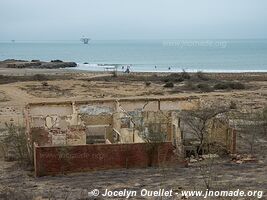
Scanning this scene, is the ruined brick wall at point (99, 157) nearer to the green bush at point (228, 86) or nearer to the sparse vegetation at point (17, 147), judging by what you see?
the sparse vegetation at point (17, 147)

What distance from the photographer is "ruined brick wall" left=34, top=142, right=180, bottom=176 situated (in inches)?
510

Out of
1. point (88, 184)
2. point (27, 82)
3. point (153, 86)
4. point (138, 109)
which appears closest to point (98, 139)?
point (138, 109)

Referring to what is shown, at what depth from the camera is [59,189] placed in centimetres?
1156

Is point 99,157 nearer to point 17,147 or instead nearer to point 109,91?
point 17,147

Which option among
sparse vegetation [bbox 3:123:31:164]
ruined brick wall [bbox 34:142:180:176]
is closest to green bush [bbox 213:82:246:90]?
sparse vegetation [bbox 3:123:31:164]

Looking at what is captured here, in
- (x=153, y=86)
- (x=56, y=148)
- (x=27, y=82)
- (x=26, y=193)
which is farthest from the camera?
(x=27, y=82)

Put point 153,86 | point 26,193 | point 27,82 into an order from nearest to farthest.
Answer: point 26,193
point 153,86
point 27,82

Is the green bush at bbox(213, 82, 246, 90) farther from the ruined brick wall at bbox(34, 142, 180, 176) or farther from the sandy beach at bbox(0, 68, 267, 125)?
the ruined brick wall at bbox(34, 142, 180, 176)

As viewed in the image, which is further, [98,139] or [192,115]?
[98,139]

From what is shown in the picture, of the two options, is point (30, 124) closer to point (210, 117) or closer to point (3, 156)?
point (3, 156)

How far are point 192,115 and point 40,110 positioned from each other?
18.4ft

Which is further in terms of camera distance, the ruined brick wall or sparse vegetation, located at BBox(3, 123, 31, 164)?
sparse vegetation, located at BBox(3, 123, 31, 164)

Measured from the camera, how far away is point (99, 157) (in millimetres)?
13234

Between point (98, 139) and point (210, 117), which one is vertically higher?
point (210, 117)
